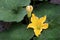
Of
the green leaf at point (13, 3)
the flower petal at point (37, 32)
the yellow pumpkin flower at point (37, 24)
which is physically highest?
the green leaf at point (13, 3)

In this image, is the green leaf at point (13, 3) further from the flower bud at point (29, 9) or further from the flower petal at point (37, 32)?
the flower petal at point (37, 32)

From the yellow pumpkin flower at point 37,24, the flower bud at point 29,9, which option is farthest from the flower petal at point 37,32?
the flower bud at point 29,9

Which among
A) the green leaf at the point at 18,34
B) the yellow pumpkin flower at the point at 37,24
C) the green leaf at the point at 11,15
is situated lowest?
the green leaf at the point at 18,34

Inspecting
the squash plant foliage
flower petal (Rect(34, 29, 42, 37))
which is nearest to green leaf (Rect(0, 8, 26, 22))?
the squash plant foliage

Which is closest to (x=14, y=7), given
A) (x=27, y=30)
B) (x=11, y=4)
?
(x=11, y=4)

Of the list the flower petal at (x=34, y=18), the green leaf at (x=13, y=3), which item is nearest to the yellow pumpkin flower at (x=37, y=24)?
the flower petal at (x=34, y=18)

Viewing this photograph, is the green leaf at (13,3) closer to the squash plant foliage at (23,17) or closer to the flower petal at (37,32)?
the squash plant foliage at (23,17)

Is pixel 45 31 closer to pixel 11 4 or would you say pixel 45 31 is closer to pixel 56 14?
pixel 56 14

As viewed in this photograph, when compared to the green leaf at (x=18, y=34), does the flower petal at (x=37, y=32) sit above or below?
above
